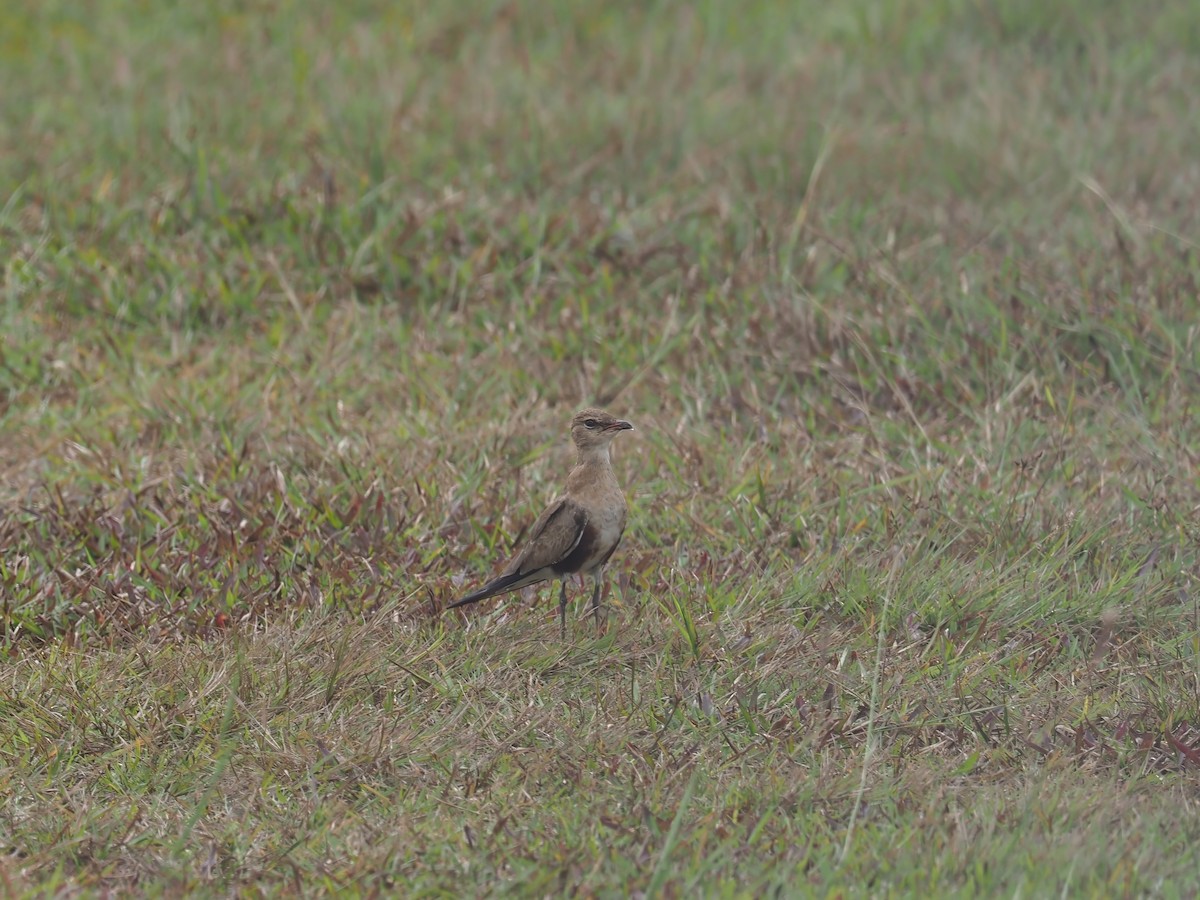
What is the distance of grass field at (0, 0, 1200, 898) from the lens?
365cm

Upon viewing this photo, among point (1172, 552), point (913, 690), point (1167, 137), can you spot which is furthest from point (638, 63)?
point (913, 690)

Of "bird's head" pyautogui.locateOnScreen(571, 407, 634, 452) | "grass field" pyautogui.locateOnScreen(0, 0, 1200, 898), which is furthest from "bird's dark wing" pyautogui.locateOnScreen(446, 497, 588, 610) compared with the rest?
"bird's head" pyautogui.locateOnScreen(571, 407, 634, 452)

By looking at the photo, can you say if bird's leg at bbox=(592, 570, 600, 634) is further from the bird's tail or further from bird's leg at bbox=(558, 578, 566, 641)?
the bird's tail

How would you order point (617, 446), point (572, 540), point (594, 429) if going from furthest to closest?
point (617, 446) → point (594, 429) → point (572, 540)

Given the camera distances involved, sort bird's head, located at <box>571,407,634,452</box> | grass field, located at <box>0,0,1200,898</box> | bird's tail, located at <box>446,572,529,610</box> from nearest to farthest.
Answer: grass field, located at <box>0,0,1200,898</box>, bird's tail, located at <box>446,572,529,610</box>, bird's head, located at <box>571,407,634,452</box>

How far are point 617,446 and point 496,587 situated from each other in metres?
1.48

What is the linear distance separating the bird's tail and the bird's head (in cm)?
46

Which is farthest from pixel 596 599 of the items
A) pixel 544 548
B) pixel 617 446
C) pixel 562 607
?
pixel 617 446

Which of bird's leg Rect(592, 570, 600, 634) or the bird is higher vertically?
the bird

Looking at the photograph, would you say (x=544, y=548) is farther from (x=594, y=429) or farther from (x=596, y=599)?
(x=594, y=429)

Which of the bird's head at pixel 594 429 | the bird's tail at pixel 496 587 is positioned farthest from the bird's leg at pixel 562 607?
the bird's head at pixel 594 429

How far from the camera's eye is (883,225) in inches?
294

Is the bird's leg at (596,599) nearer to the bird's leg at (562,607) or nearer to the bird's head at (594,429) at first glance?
the bird's leg at (562,607)

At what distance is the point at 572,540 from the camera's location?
4.55 m
